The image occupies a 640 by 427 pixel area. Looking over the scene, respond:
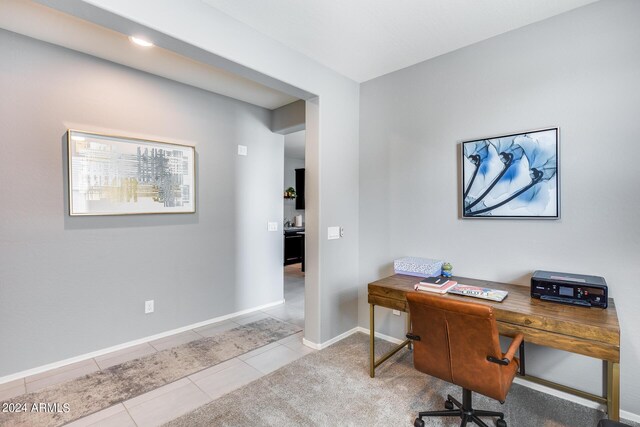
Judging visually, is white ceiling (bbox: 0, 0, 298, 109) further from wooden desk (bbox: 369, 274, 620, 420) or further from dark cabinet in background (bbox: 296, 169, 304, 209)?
dark cabinet in background (bbox: 296, 169, 304, 209)

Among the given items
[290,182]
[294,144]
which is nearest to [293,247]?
[290,182]

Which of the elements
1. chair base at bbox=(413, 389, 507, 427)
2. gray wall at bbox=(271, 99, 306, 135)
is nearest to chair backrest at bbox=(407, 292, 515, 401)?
chair base at bbox=(413, 389, 507, 427)

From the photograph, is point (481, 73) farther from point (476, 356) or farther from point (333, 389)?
point (333, 389)

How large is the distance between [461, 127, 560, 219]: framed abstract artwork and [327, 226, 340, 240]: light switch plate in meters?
1.17

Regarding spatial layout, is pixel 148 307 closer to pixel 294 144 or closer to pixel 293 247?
pixel 294 144

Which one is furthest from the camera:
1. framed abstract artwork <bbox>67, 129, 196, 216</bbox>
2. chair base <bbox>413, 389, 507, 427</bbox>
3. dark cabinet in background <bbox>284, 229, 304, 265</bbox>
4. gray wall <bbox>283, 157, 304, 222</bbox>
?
gray wall <bbox>283, 157, 304, 222</bbox>

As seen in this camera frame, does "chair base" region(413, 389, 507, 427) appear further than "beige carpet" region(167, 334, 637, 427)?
No

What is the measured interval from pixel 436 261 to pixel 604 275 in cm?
109

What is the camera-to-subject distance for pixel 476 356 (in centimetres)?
158

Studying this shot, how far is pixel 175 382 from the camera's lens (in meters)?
2.35

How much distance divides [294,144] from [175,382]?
461 cm

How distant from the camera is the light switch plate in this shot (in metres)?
2.99

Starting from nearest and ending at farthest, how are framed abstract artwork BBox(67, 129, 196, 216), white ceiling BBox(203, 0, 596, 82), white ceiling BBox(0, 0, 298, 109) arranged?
white ceiling BBox(203, 0, 596, 82), white ceiling BBox(0, 0, 298, 109), framed abstract artwork BBox(67, 129, 196, 216)

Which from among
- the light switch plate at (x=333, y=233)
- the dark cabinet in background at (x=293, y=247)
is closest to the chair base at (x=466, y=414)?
the light switch plate at (x=333, y=233)
